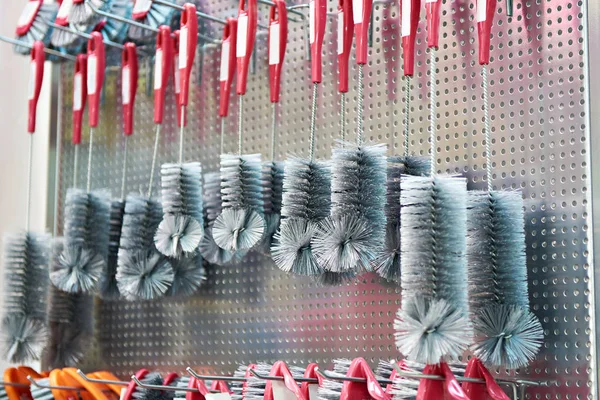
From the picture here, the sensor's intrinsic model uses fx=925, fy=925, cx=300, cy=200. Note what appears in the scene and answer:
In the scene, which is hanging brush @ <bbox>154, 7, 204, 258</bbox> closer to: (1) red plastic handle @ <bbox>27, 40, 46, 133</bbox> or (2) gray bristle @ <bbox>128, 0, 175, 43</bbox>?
(2) gray bristle @ <bbox>128, 0, 175, 43</bbox>

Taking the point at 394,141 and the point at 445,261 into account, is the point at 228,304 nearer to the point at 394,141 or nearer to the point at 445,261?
the point at 394,141

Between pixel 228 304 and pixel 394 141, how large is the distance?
1.38ft

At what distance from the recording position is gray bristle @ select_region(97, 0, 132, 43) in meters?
1.70

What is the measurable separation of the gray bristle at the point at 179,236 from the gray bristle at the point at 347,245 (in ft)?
1.01

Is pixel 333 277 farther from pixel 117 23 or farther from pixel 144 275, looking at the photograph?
pixel 117 23

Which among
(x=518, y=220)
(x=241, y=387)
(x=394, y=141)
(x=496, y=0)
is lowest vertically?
(x=241, y=387)

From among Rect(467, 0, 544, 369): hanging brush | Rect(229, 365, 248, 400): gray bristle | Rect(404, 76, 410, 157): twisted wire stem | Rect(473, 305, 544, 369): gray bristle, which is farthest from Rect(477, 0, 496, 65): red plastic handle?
Rect(229, 365, 248, 400): gray bristle

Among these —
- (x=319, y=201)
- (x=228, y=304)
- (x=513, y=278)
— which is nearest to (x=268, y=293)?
(x=228, y=304)

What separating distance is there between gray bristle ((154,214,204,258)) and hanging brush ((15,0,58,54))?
50cm

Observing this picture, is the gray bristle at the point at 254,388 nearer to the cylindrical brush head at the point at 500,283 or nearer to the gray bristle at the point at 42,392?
the cylindrical brush head at the point at 500,283

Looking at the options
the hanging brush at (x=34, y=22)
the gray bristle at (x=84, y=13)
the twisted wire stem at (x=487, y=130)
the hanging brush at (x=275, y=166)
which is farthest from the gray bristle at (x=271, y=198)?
the hanging brush at (x=34, y=22)

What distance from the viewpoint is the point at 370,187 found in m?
1.21

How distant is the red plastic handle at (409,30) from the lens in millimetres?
1224

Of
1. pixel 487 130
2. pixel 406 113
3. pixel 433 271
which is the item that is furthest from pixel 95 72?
pixel 433 271
